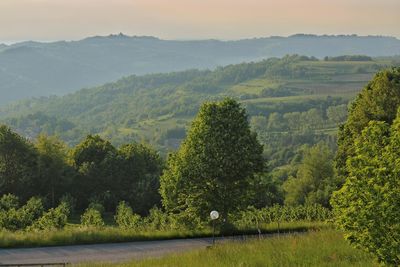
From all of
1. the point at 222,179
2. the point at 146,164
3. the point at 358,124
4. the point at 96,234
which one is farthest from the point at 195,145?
the point at 146,164

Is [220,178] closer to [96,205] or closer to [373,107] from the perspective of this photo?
[373,107]

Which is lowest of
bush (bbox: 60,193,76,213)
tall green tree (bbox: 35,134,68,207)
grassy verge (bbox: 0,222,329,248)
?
bush (bbox: 60,193,76,213)

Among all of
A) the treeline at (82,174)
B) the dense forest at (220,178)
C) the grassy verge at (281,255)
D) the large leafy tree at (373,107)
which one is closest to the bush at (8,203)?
the dense forest at (220,178)

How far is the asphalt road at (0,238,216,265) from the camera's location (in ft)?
70.6

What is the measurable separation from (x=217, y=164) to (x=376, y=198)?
64.4ft

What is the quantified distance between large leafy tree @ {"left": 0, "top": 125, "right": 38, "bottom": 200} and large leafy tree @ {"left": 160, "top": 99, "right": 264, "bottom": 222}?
126 ft

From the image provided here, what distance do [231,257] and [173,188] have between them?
56.8ft

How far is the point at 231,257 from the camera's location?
1606 centimetres

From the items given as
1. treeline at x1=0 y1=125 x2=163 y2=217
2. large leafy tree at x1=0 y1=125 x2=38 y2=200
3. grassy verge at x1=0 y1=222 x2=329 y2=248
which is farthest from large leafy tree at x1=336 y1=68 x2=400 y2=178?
large leafy tree at x1=0 y1=125 x2=38 y2=200

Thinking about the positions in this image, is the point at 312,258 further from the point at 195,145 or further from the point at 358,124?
the point at 358,124

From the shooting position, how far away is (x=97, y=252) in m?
23.2

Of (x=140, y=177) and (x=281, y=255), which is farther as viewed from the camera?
(x=140, y=177)

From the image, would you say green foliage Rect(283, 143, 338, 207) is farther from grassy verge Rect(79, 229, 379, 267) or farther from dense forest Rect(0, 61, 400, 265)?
grassy verge Rect(79, 229, 379, 267)

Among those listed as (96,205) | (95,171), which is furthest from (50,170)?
(96,205)
